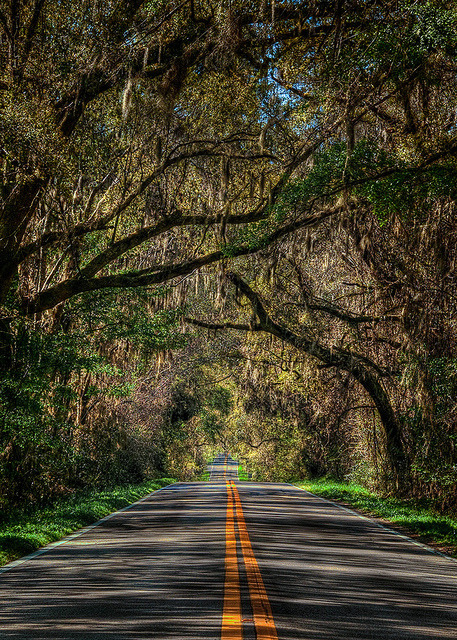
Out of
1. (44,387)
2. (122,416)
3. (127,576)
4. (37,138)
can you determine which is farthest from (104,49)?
(122,416)

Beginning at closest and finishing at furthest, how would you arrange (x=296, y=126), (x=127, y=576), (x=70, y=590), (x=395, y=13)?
(x=70, y=590) < (x=127, y=576) < (x=395, y=13) < (x=296, y=126)

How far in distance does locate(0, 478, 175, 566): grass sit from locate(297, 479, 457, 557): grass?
251 inches

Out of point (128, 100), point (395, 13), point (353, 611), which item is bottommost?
point (353, 611)

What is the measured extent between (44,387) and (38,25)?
274 inches

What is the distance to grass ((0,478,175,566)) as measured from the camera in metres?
10.5

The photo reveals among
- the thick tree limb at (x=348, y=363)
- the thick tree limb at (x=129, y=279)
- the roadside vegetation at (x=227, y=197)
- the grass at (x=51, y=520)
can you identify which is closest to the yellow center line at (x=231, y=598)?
the grass at (x=51, y=520)

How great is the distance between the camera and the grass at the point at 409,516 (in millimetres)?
13199

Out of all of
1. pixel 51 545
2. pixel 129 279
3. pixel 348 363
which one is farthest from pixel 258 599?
pixel 348 363

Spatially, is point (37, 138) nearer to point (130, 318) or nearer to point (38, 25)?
point (38, 25)

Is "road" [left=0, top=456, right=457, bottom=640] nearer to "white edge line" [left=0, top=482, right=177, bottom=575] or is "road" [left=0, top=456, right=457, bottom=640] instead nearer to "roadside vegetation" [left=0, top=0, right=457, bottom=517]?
"white edge line" [left=0, top=482, right=177, bottom=575]

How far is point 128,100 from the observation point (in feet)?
43.6

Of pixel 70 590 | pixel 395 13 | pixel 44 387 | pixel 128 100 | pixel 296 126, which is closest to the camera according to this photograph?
pixel 70 590

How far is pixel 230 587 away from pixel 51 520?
23.5ft

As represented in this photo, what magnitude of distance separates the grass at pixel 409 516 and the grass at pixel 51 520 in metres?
6.39
